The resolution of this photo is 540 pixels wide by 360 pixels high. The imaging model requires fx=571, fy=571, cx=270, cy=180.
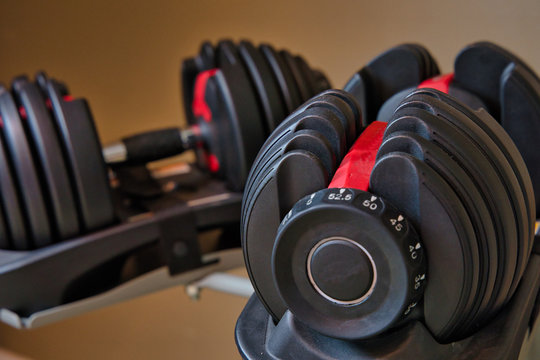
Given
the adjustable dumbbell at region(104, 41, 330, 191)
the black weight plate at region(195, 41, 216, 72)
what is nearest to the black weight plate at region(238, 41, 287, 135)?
the adjustable dumbbell at region(104, 41, 330, 191)

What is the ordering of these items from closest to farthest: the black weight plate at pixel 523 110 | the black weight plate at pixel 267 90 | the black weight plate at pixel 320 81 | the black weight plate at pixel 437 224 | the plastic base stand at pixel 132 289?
the black weight plate at pixel 437 224, the black weight plate at pixel 523 110, the plastic base stand at pixel 132 289, the black weight plate at pixel 267 90, the black weight plate at pixel 320 81

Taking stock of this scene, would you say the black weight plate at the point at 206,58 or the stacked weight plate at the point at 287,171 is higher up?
the black weight plate at the point at 206,58

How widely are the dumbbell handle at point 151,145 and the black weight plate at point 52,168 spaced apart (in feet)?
0.39

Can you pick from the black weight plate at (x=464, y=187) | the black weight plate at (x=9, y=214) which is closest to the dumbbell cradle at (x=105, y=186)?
the black weight plate at (x=9, y=214)

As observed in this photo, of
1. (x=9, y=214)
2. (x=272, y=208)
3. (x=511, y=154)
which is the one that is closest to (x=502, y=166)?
(x=511, y=154)

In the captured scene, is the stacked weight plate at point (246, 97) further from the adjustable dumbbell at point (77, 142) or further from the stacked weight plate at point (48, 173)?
the stacked weight plate at point (48, 173)

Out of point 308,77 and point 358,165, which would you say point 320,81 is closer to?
point 308,77

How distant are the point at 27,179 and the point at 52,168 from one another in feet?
0.09

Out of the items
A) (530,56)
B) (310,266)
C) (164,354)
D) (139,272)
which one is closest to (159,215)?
(139,272)

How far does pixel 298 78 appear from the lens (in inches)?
30.2

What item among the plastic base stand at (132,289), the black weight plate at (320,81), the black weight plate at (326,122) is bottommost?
the plastic base stand at (132,289)

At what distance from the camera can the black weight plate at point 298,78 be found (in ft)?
2.49

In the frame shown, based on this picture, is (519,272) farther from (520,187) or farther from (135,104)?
(135,104)

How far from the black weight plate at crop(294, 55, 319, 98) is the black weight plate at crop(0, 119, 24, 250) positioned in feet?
1.27
